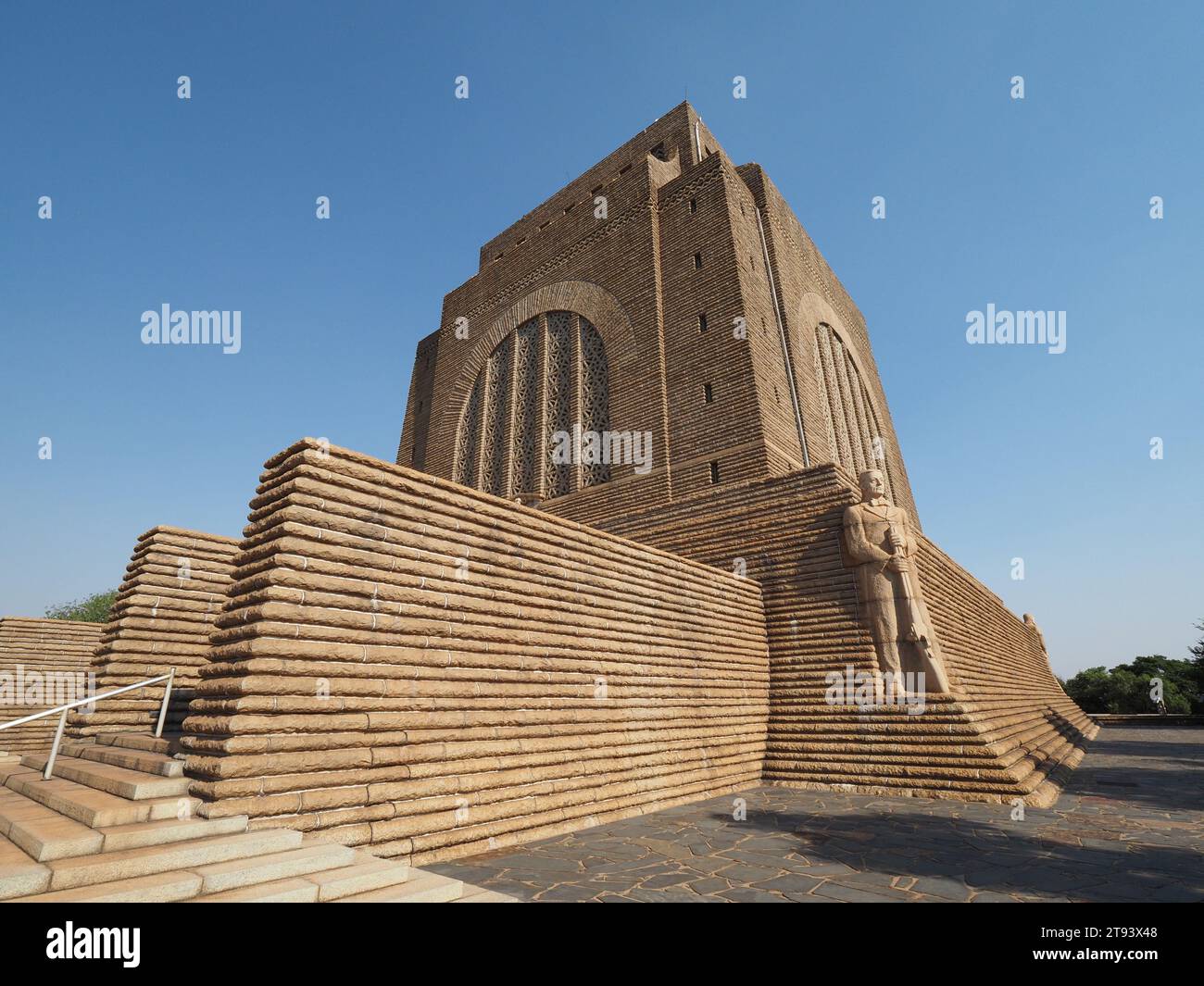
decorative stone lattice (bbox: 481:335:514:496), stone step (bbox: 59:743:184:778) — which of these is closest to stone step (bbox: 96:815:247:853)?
stone step (bbox: 59:743:184:778)

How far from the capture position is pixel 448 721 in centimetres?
475

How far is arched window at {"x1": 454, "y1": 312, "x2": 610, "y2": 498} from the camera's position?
600 inches

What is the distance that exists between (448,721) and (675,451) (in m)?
8.94

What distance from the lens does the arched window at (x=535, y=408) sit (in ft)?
50.0

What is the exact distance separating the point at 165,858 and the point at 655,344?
12753 mm

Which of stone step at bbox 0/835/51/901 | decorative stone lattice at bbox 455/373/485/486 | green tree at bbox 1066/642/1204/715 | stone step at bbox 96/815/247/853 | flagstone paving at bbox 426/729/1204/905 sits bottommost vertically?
green tree at bbox 1066/642/1204/715

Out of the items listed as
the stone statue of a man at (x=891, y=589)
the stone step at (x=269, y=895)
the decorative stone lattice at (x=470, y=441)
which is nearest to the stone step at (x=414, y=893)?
the stone step at (x=269, y=895)

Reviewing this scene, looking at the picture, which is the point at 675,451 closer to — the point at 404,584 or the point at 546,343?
the point at 546,343

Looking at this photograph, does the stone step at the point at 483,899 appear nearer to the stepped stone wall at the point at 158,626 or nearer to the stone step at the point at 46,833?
the stone step at the point at 46,833

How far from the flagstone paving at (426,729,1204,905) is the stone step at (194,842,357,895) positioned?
3.39 ft

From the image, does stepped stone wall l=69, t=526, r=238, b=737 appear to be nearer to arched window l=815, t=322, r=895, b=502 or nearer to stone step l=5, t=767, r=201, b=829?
stone step l=5, t=767, r=201, b=829
